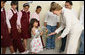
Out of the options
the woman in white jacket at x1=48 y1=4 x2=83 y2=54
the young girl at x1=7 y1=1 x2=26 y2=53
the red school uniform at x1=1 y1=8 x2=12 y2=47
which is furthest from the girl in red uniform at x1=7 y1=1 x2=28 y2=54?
the woman in white jacket at x1=48 y1=4 x2=83 y2=54

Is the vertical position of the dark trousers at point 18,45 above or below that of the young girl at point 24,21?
below

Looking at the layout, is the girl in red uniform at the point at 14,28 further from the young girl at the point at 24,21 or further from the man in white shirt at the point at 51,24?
the man in white shirt at the point at 51,24

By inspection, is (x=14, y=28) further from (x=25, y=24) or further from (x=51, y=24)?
(x=51, y=24)

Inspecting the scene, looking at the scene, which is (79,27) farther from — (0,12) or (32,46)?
(0,12)

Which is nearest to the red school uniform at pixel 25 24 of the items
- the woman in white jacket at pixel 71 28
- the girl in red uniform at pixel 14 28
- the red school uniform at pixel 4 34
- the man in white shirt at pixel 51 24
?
the girl in red uniform at pixel 14 28

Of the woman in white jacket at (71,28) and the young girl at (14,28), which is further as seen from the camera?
the young girl at (14,28)

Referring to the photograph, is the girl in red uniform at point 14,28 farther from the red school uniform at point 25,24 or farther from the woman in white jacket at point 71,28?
the woman in white jacket at point 71,28

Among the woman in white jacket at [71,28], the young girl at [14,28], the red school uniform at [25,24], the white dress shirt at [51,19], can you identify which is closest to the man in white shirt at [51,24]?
the white dress shirt at [51,19]

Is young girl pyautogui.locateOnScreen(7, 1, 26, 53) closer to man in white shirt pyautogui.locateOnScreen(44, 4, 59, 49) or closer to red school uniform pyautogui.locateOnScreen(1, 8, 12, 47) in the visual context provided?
red school uniform pyautogui.locateOnScreen(1, 8, 12, 47)

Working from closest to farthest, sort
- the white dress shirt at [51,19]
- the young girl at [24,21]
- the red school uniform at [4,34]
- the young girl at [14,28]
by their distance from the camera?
the red school uniform at [4,34], the young girl at [14,28], the young girl at [24,21], the white dress shirt at [51,19]

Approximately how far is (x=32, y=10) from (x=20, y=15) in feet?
1.74

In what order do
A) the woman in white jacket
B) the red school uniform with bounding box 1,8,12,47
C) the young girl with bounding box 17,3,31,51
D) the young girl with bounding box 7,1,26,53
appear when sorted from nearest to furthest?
1. the woman in white jacket
2. the red school uniform with bounding box 1,8,12,47
3. the young girl with bounding box 7,1,26,53
4. the young girl with bounding box 17,3,31,51

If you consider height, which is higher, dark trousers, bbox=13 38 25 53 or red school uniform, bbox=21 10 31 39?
red school uniform, bbox=21 10 31 39

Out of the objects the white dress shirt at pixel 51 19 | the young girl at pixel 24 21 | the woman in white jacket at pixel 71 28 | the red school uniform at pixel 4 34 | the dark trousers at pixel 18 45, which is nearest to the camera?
the woman in white jacket at pixel 71 28
